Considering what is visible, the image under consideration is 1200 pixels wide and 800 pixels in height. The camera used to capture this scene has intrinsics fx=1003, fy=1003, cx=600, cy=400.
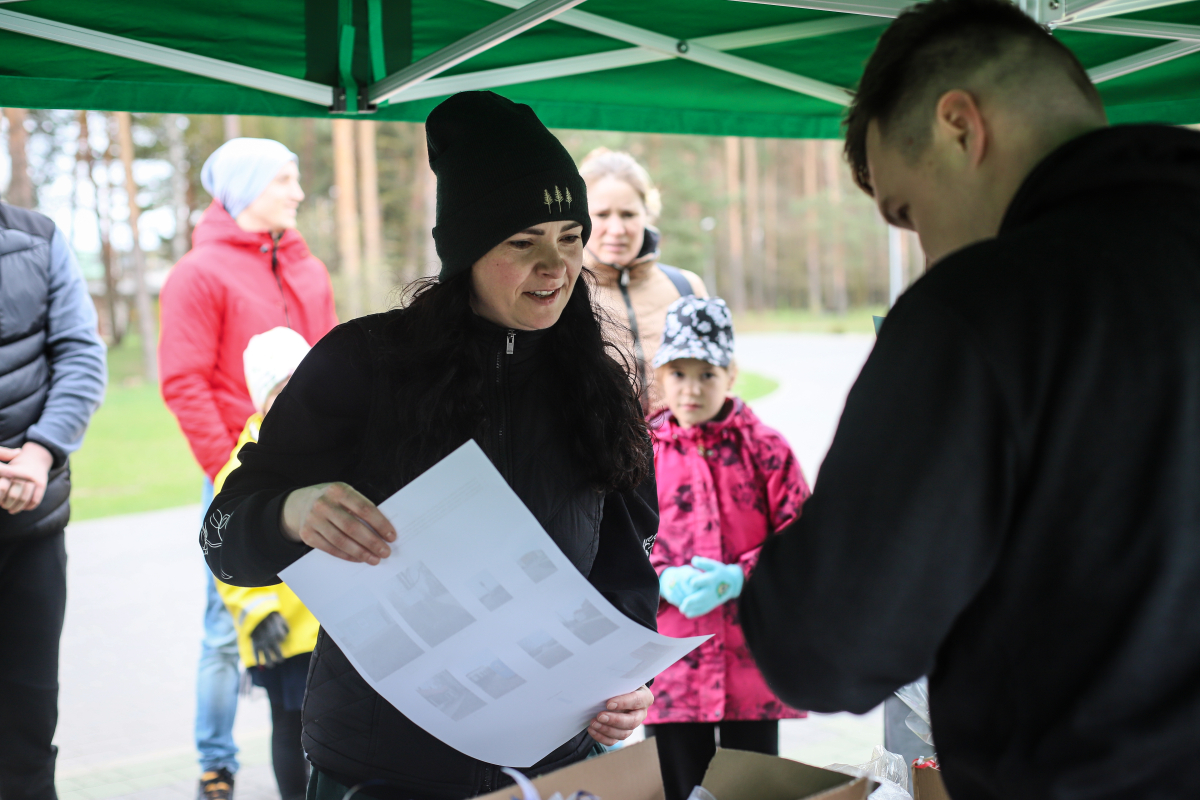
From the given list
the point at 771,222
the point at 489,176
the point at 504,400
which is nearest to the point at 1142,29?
the point at 489,176

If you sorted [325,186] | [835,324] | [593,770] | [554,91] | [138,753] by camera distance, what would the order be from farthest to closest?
1. [835,324]
2. [325,186]
3. [138,753]
4. [554,91]
5. [593,770]

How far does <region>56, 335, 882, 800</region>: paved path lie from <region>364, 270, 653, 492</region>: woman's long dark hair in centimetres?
39

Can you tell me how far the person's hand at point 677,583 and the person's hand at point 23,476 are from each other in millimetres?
1667

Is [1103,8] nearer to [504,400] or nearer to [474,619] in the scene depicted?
[504,400]

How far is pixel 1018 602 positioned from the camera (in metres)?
0.84

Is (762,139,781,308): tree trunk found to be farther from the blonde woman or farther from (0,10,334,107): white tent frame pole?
(0,10,334,107): white tent frame pole

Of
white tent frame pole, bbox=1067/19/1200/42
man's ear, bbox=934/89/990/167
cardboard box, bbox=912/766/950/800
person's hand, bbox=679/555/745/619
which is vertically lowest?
person's hand, bbox=679/555/745/619

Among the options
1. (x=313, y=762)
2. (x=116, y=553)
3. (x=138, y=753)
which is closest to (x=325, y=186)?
(x=116, y=553)

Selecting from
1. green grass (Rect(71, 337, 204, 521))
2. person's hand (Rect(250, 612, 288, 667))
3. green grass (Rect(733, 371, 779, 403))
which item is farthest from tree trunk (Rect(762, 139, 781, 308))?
person's hand (Rect(250, 612, 288, 667))

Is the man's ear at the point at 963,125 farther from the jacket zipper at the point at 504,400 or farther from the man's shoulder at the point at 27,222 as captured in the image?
the man's shoulder at the point at 27,222

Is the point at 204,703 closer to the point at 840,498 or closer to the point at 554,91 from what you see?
the point at 554,91

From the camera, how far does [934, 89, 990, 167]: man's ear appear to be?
0.96 metres

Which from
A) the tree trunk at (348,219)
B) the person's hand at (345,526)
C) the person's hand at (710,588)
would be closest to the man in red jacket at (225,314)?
the person's hand at (710,588)

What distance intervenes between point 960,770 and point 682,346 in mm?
2139
